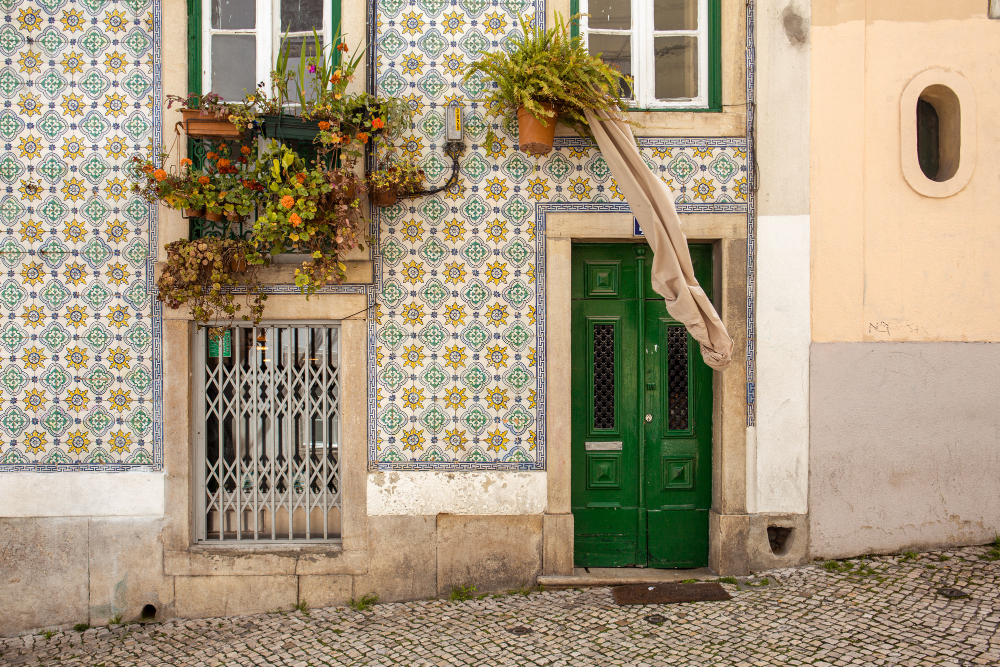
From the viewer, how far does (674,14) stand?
15.6ft

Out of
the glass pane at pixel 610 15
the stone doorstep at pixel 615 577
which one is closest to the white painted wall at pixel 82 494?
the stone doorstep at pixel 615 577

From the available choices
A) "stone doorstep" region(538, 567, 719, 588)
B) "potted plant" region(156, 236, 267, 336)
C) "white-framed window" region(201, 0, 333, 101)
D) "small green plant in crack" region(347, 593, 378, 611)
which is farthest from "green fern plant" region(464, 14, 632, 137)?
"small green plant in crack" region(347, 593, 378, 611)

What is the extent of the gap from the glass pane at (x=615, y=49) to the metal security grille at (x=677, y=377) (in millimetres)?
1822

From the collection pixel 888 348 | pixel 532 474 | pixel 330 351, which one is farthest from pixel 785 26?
pixel 330 351

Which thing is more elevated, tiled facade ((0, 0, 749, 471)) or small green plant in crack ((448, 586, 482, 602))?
tiled facade ((0, 0, 749, 471))

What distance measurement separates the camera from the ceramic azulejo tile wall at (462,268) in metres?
4.48

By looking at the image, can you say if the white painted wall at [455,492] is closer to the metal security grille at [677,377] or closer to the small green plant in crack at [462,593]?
the small green plant in crack at [462,593]

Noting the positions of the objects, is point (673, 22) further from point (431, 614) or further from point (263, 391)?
point (431, 614)

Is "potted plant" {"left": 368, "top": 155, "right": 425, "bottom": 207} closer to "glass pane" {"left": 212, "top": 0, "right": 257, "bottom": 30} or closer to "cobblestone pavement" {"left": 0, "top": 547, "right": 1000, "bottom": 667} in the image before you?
"glass pane" {"left": 212, "top": 0, "right": 257, "bottom": 30}

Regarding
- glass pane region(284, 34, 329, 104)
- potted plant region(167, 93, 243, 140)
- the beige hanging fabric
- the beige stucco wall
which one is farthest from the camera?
the beige stucco wall

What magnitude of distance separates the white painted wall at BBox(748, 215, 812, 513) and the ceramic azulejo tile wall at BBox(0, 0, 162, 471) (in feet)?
14.0

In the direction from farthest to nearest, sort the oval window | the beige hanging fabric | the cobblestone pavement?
the oval window < the beige hanging fabric < the cobblestone pavement

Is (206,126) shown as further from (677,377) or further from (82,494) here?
(677,377)

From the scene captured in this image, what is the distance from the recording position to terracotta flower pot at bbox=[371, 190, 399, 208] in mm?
4270
